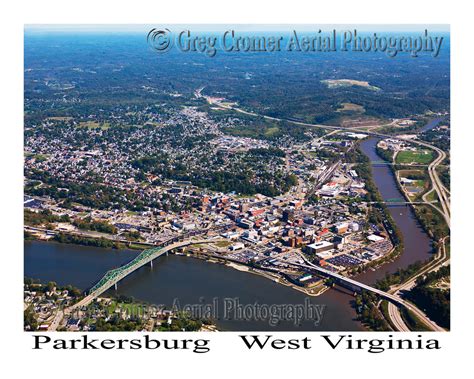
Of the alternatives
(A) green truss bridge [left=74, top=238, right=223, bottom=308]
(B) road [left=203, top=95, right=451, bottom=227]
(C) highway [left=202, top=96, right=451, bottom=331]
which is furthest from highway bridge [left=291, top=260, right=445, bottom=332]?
(B) road [left=203, top=95, right=451, bottom=227]

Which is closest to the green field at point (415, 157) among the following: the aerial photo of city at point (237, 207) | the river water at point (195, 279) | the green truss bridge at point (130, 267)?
the aerial photo of city at point (237, 207)

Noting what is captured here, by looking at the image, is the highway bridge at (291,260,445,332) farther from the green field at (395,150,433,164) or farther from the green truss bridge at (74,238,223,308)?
the green field at (395,150,433,164)

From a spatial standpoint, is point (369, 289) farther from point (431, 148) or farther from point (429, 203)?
point (431, 148)

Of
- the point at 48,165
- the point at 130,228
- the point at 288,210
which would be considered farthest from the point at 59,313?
the point at 48,165

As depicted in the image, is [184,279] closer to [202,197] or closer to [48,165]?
[202,197]

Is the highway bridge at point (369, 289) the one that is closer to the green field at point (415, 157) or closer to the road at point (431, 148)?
the road at point (431, 148)

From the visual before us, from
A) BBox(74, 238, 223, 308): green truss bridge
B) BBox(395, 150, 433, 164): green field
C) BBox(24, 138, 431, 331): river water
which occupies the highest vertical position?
BBox(395, 150, 433, 164): green field

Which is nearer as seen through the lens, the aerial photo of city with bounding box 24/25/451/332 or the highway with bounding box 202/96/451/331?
the highway with bounding box 202/96/451/331

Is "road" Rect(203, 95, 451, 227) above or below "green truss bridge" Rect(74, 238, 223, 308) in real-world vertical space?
above
